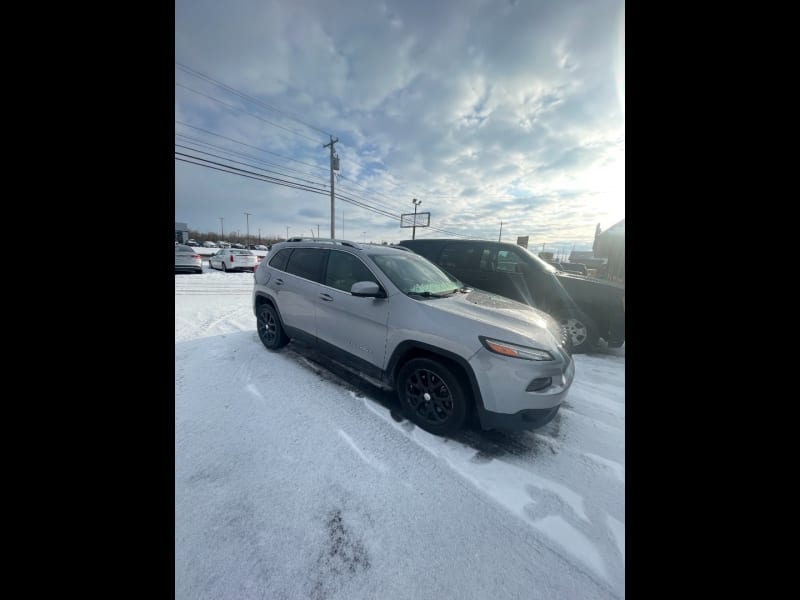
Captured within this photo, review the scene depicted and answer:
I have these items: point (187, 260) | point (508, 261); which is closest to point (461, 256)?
point (508, 261)

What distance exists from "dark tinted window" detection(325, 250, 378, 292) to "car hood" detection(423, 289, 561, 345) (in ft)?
2.68

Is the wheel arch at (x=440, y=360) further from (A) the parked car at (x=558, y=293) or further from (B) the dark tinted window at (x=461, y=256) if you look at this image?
(B) the dark tinted window at (x=461, y=256)

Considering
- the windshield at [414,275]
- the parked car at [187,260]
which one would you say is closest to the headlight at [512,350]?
the windshield at [414,275]

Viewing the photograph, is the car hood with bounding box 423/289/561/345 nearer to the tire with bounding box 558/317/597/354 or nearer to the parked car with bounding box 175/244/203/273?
the tire with bounding box 558/317/597/354

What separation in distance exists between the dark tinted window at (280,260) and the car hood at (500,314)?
2.33 metres

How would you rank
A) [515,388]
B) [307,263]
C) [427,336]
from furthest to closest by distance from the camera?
1. [307,263]
2. [427,336]
3. [515,388]

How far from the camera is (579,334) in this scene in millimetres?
4543

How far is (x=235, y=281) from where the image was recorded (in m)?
10.8

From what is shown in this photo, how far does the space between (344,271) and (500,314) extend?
1714mm

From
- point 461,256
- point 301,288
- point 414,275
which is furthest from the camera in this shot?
point 461,256

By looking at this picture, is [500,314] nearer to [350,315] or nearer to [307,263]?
[350,315]

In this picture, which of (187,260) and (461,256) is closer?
(461,256)
